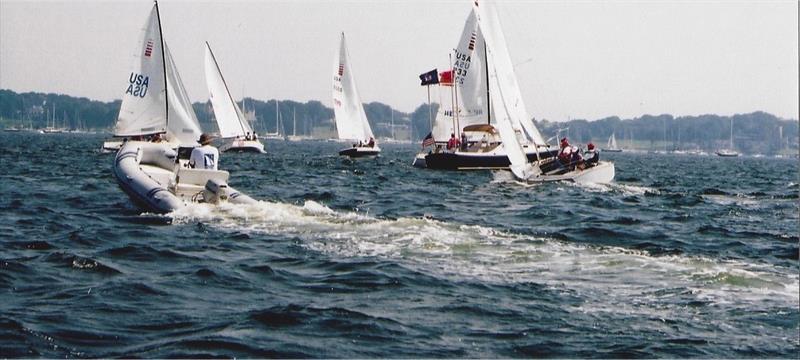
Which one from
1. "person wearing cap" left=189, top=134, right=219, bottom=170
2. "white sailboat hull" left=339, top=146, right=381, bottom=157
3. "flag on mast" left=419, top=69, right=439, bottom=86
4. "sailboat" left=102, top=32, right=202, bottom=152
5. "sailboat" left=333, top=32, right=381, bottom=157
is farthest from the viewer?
"sailboat" left=333, top=32, right=381, bottom=157

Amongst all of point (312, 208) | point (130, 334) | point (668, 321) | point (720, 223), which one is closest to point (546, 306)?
point (668, 321)

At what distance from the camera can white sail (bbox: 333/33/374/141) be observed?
71875 millimetres

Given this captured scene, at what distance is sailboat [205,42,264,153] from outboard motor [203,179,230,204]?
156ft

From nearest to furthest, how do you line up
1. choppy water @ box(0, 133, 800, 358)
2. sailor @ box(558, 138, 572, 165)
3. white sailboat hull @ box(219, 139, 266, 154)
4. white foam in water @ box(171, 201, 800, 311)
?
choppy water @ box(0, 133, 800, 358)
white foam in water @ box(171, 201, 800, 311)
sailor @ box(558, 138, 572, 165)
white sailboat hull @ box(219, 139, 266, 154)

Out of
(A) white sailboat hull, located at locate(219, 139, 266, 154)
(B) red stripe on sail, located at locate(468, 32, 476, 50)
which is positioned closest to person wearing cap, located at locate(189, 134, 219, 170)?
(B) red stripe on sail, located at locate(468, 32, 476, 50)

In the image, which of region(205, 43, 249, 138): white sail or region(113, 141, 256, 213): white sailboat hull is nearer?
region(113, 141, 256, 213): white sailboat hull

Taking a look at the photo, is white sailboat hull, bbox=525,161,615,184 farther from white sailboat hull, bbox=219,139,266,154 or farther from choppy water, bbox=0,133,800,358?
white sailboat hull, bbox=219,139,266,154

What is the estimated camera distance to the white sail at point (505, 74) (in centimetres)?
4850

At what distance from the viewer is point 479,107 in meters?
50.3

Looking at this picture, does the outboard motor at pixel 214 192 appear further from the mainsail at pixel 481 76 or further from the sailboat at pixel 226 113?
the sailboat at pixel 226 113

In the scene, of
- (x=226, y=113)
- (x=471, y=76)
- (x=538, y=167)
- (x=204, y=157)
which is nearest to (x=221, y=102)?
(x=226, y=113)

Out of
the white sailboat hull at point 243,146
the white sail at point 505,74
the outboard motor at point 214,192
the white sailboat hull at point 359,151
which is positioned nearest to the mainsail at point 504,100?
the white sail at point 505,74

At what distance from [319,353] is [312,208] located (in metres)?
11.2

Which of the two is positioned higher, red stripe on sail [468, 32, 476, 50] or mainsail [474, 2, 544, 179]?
Answer: red stripe on sail [468, 32, 476, 50]
